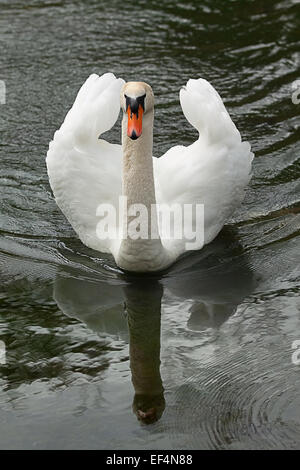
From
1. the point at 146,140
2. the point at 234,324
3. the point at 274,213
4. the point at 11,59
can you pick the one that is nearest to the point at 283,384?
the point at 234,324

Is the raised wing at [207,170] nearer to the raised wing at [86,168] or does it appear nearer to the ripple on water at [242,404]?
the raised wing at [86,168]

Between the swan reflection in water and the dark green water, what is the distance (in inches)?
0.6

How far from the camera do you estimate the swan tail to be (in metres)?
7.90

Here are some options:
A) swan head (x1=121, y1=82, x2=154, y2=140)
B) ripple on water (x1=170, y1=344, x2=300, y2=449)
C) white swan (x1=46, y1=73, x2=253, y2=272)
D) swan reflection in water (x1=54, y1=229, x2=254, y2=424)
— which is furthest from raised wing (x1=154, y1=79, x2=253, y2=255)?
ripple on water (x1=170, y1=344, x2=300, y2=449)

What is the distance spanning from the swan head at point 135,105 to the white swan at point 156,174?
63cm

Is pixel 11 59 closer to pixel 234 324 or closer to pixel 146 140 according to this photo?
pixel 146 140

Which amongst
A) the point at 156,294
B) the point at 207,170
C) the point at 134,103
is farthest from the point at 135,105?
the point at 156,294

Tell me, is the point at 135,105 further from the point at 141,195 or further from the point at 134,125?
the point at 141,195

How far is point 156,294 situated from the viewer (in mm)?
7438

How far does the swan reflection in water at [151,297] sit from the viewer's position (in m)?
7.00

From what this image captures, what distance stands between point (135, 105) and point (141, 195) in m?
0.74

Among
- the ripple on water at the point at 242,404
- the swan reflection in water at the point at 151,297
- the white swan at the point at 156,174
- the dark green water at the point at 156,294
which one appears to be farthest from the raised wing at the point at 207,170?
the ripple on water at the point at 242,404

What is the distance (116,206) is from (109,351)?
1.53 meters

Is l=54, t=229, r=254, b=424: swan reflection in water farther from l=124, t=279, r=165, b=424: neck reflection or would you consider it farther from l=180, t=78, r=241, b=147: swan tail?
l=180, t=78, r=241, b=147: swan tail
